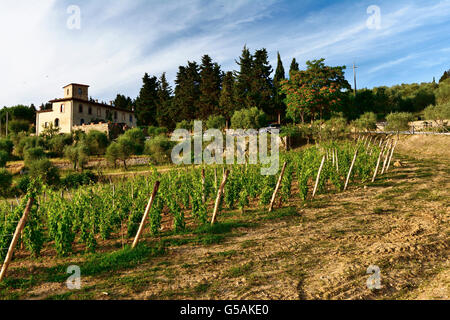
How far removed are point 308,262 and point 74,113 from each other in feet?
153

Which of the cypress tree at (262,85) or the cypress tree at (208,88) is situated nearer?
the cypress tree at (262,85)

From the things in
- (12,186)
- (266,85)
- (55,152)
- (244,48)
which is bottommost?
(12,186)

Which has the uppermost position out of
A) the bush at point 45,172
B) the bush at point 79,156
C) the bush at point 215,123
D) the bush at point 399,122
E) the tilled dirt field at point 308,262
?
the bush at point 215,123

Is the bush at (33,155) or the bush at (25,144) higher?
the bush at (25,144)

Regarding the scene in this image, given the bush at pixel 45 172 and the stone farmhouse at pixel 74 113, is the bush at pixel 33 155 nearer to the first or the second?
the bush at pixel 45 172

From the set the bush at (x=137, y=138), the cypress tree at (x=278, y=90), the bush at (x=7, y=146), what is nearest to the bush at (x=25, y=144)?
the bush at (x=7, y=146)

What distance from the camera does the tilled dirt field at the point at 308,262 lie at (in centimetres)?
506

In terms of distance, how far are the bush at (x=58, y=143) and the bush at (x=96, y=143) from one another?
11.8ft

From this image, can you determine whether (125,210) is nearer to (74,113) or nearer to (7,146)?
(7,146)

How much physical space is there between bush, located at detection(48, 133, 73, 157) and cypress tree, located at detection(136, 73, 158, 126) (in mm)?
17350
